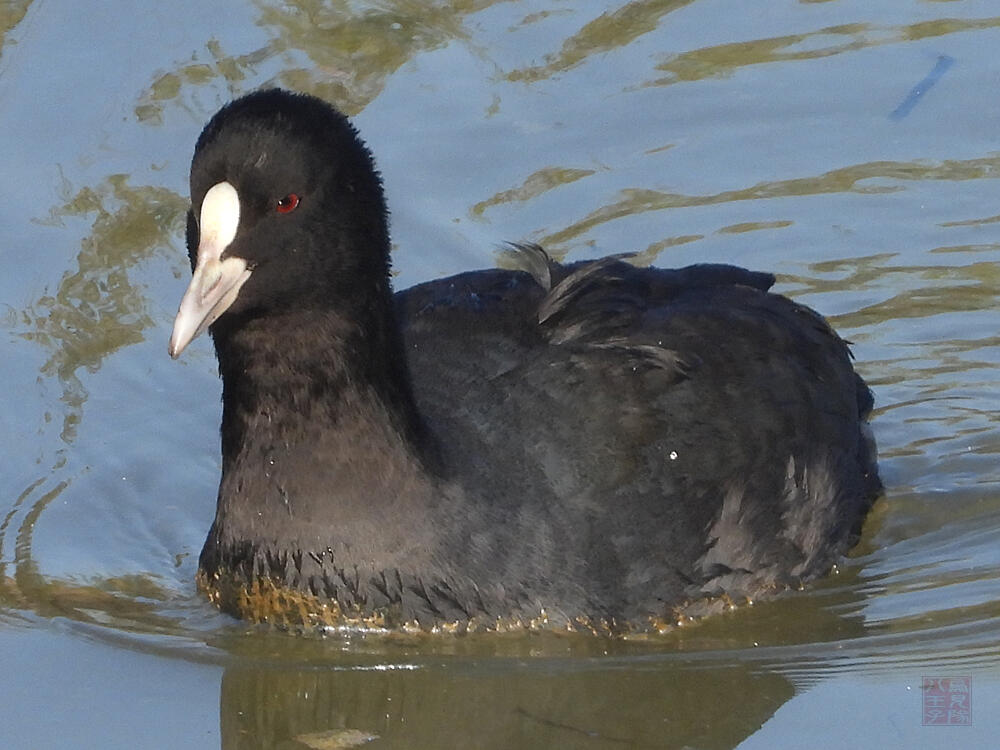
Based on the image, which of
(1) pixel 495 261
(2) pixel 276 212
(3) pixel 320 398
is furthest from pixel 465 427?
(1) pixel 495 261

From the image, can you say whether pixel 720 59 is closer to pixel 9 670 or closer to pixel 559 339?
pixel 559 339

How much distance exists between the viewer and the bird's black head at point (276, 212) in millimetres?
5051

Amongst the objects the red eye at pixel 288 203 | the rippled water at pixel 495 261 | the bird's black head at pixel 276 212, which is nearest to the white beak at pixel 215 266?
the bird's black head at pixel 276 212

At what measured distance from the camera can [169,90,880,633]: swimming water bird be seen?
5148mm

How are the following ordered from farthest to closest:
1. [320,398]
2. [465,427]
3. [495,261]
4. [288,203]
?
[495,261], [465,427], [320,398], [288,203]

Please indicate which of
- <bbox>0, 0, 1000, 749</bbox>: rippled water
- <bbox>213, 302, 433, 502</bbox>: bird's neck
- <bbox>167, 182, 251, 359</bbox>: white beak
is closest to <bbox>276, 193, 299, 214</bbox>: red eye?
<bbox>167, 182, 251, 359</bbox>: white beak

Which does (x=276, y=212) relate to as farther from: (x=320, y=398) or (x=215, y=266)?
(x=320, y=398)

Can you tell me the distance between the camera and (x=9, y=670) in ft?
17.9

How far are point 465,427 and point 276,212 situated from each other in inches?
34.5

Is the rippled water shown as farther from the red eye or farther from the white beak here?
the red eye

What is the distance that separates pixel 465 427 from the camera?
564 centimetres

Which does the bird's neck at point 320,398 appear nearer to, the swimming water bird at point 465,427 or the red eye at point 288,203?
the swimming water bird at point 465,427

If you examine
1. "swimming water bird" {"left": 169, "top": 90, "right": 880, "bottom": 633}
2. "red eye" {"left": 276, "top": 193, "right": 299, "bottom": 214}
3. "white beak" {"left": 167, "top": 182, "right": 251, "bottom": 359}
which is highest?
"red eye" {"left": 276, "top": 193, "right": 299, "bottom": 214}

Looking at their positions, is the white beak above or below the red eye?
below
